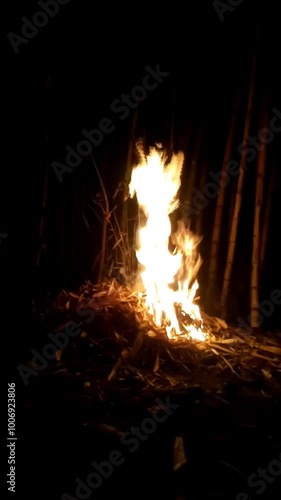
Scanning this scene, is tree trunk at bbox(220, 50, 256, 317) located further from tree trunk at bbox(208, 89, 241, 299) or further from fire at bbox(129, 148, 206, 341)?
fire at bbox(129, 148, 206, 341)

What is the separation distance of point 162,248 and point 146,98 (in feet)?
8.34

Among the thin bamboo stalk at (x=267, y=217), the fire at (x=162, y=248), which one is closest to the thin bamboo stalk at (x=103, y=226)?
the fire at (x=162, y=248)

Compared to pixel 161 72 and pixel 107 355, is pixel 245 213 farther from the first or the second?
pixel 107 355

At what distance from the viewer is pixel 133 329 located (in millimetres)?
5199

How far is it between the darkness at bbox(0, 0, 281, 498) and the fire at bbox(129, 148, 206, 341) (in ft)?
3.38

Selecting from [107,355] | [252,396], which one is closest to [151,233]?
[107,355]

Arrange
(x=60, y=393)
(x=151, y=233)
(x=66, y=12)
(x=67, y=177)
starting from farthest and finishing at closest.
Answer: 1. (x=67, y=177)
2. (x=66, y=12)
3. (x=151, y=233)
4. (x=60, y=393)

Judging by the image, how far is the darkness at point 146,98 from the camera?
19.9 feet

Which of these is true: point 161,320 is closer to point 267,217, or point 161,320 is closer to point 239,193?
point 239,193

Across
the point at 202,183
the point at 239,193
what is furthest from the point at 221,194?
the point at 202,183

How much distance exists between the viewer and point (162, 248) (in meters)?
5.73

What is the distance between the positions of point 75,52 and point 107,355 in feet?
14.7

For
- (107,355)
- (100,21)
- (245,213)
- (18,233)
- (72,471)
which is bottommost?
(72,471)

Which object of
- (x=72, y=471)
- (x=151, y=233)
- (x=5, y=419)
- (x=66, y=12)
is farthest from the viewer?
(x=66, y=12)
